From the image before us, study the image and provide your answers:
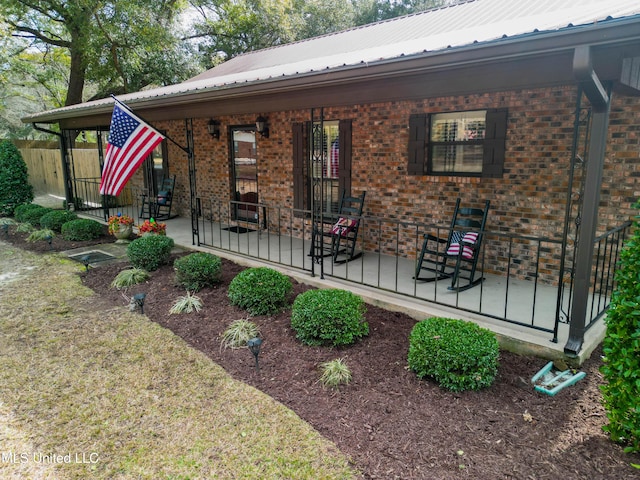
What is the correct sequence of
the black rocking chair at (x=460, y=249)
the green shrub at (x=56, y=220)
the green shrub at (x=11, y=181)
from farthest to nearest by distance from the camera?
the green shrub at (x=11, y=181) → the green shrub at (x=56, y=220) → the black rocking chair at (x=460, y=249)

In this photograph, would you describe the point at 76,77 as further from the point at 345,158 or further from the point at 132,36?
the point at 345,158

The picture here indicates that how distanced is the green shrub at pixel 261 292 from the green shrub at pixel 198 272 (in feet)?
2.36

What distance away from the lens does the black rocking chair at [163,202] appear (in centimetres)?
999

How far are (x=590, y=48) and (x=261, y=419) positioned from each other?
3.18 metres

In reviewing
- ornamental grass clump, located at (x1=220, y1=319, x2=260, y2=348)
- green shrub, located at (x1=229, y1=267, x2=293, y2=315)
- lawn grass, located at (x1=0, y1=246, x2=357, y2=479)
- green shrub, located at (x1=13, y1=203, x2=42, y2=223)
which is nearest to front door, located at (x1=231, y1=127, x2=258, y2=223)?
green shrub, located at (x1=229, y1=267, x2=293, y2=315)

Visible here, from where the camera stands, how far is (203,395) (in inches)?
132

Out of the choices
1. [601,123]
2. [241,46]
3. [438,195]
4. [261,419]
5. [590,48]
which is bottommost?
[261,419]

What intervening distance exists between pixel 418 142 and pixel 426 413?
→ 389 cm

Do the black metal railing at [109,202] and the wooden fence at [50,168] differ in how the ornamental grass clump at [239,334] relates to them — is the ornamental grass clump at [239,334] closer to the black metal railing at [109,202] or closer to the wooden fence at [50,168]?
the black metal railing at [109,202]

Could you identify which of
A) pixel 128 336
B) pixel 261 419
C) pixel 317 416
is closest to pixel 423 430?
pixel 317 416

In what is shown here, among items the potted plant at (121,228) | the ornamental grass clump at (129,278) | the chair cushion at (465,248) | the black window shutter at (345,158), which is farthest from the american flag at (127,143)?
the chair cushion at (465,248)

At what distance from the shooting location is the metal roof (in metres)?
3.50

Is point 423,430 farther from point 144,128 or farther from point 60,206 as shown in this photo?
point 60,206

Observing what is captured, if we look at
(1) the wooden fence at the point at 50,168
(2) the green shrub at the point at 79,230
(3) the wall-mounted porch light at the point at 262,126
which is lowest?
(2) the green shrub at the point at 79,230
